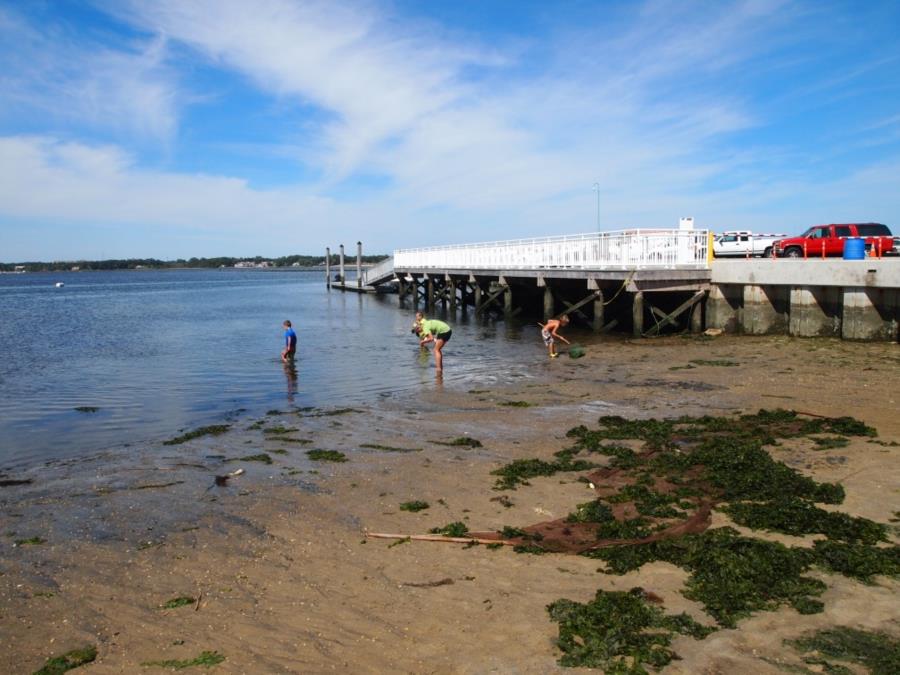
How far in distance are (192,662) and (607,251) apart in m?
21.4

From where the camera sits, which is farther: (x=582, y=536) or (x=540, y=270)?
(x=540, y=270)

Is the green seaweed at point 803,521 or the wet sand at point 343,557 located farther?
the green seaweed at point 803,521

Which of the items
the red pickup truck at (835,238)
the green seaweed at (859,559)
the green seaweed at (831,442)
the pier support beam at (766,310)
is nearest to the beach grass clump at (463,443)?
the green seaweed at (831,442)

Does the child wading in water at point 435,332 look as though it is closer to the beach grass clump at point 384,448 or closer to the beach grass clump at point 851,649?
the beach grass clump at point 384,448

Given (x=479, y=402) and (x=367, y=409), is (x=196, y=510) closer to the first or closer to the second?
(x=367, y=409)

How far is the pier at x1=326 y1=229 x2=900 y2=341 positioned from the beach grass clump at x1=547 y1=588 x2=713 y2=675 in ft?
50.6

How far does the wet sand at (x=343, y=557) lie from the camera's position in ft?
14.2

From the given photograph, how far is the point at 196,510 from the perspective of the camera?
7160 mm

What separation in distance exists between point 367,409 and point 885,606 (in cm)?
920

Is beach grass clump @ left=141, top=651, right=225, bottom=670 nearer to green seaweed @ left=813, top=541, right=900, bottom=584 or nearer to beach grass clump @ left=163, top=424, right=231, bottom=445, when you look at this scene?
green seaweed @ left=813, top=541, right=900, bottom=584

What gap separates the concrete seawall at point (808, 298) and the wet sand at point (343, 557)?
21.4 feet

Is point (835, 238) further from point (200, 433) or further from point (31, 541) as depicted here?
point (31, 541)

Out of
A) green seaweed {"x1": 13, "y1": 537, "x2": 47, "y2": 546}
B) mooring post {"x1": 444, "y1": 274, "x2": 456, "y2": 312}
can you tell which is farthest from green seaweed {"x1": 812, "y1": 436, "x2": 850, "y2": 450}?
mooring post {"x1": 444, "y1": 274, "x2": 456, "y2": 312}

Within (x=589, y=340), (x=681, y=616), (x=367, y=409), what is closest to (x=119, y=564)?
(x=681, y=616)
